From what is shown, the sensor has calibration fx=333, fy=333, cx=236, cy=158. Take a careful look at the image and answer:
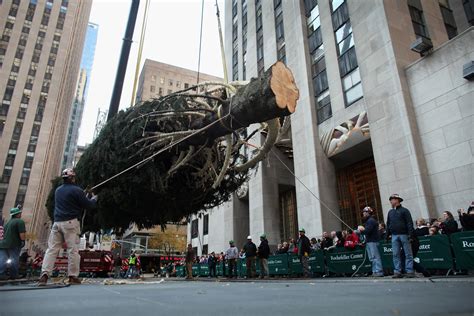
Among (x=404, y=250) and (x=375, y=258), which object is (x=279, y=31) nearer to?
(x=375, y=258)

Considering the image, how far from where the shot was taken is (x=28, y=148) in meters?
67.0

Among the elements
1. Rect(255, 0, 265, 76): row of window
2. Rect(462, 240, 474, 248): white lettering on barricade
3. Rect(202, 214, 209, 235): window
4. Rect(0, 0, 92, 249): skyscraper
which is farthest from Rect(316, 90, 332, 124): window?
Rect(0, 0, 92, 249): skyscraper

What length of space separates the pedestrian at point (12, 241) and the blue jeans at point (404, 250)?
855 cm

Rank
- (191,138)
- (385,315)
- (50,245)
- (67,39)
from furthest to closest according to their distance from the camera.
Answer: (67,39)
(191,138)
(50,245)
(385,315)

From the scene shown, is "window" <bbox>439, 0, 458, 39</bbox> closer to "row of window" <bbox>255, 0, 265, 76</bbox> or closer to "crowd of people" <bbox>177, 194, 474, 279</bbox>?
"row of window" <bbox>255, 0, 265, 76</bbox>

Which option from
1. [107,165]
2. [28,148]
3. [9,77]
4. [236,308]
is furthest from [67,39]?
[236,308]

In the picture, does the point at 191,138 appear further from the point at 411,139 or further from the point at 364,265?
the point at 411,139

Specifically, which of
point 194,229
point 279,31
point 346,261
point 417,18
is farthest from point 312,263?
point 194,229

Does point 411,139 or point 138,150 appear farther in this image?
point 411,139

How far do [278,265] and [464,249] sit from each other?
25.5 ft

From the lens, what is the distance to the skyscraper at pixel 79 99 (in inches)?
4564

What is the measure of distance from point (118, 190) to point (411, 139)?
1294cm

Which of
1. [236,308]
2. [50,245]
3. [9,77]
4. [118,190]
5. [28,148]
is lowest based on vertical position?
[236,308]

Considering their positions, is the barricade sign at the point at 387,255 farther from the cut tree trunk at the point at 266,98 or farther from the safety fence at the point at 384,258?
the cut tree trunk at the point at 266,98
